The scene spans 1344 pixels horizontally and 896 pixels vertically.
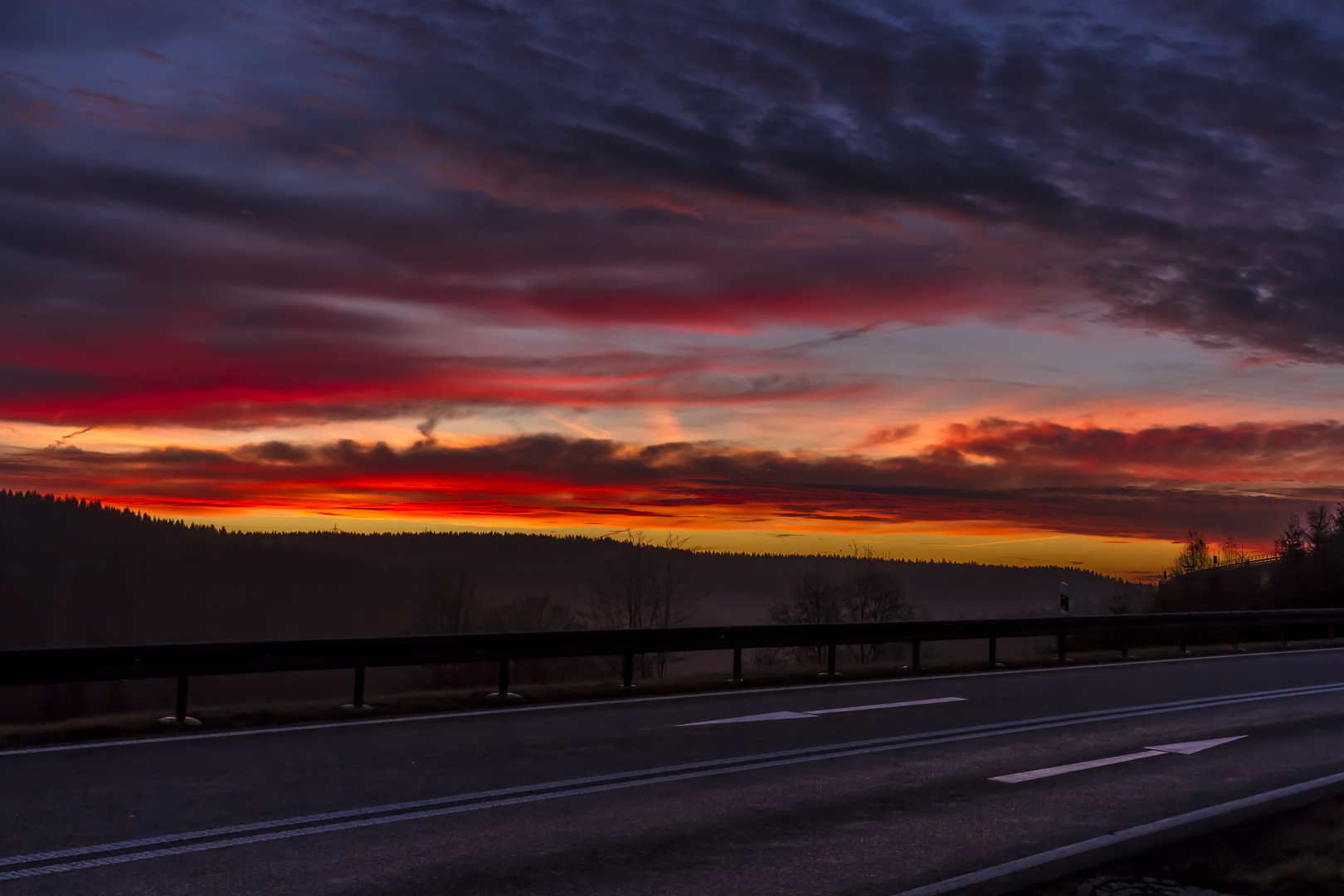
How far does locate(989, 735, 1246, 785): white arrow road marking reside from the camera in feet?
31.0

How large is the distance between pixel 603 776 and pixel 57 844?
400 cm

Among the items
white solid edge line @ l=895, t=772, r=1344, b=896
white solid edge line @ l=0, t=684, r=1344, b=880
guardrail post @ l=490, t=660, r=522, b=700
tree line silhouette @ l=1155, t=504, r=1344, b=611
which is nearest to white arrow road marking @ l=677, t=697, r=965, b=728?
white solid edge line @ l=0, t=684, r=1344, b=880

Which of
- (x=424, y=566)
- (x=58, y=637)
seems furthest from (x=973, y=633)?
(x=424, y=566)

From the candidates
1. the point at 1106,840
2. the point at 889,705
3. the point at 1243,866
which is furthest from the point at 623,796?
the point at 889,705

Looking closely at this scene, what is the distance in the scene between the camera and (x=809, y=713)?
516 inches

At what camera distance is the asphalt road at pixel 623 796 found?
6.31 meters

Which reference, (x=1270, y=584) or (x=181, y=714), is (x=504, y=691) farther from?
(x=1270, y=584)

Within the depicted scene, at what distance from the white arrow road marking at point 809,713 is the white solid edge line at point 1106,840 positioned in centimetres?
516

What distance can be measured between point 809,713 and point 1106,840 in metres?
6.18

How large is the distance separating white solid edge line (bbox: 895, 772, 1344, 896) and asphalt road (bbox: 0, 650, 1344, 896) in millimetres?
180

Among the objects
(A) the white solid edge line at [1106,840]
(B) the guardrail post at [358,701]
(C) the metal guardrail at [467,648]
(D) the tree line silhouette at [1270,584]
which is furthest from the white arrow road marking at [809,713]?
(D) the tree line silhouette at [1270,584]

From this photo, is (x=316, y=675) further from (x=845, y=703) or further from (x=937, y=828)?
(x=937, y=828)

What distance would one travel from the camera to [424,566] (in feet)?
457

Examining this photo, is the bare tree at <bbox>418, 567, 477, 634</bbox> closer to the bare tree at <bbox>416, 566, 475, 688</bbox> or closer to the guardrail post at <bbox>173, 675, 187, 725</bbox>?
the bare tree at <bbox>416, 566, 475, 688</bbox>
